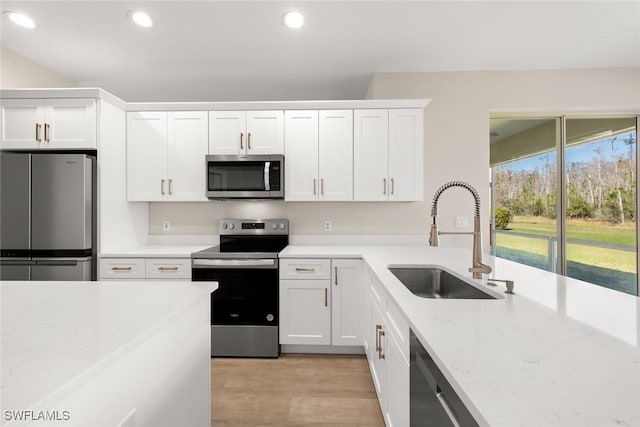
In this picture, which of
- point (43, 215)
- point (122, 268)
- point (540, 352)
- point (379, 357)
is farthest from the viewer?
point (122, 268)

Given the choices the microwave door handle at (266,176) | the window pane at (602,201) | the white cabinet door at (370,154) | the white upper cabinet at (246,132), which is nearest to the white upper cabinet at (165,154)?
the white upper cabinet at (246,132)

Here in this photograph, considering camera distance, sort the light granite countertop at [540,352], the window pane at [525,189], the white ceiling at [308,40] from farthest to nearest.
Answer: the window pane at [525,189], the white ceiling at [308,40], the light granite countertop at [540,352]

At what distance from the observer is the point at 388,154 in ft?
9.87

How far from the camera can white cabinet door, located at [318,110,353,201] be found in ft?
9.89

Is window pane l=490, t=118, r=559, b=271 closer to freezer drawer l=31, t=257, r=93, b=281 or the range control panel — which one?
the range control panel

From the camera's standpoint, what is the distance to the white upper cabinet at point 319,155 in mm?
3020

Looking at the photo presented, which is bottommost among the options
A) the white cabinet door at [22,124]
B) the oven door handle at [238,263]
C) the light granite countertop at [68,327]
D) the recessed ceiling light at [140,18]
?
the oven door handle at [238,263]

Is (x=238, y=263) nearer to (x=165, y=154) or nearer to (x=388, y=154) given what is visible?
(x=165, y=154)

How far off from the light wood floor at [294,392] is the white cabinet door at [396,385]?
417 mm

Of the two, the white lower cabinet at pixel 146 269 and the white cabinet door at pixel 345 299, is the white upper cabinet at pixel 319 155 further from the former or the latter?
the white lower cabinet at pixel 146 269

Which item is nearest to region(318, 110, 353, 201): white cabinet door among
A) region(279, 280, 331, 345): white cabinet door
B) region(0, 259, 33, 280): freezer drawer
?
region(279, 280, 331, 345): white cabinet door

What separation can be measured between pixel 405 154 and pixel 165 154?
7.57 ft

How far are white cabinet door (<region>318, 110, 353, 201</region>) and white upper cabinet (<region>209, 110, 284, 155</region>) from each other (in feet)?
1.35

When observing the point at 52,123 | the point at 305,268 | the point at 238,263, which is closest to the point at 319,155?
the point at 305,268
